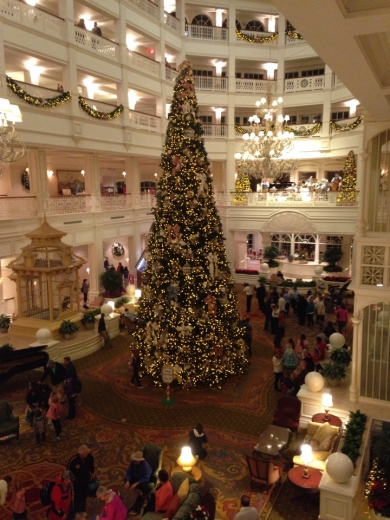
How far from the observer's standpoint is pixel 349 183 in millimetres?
22219

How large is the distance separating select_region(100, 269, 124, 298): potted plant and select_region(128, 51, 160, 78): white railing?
9072 millimetres

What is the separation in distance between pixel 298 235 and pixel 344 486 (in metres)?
18.5

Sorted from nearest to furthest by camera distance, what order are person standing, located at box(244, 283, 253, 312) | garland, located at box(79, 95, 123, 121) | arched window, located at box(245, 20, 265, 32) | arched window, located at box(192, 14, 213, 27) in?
garland, located at box(79, 95, 123, 121) → person standing, located at box(244, 283, 253, 312) → arched window, located at box(192, 14, 213, 27) → arched window, located at box(245, 20, 265, 32)

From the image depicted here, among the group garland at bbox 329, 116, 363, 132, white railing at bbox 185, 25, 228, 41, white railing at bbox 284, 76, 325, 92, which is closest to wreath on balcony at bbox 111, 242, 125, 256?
white railing at bbox 185, 25, 228, 41

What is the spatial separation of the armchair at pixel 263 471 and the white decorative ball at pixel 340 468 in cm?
94

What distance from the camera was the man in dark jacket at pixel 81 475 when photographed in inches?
267

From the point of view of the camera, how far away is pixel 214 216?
37.2ft

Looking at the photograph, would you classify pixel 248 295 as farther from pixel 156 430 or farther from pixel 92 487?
pixel 92 487

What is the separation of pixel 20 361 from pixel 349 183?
17367mm

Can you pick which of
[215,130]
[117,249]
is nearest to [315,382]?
[117,249]

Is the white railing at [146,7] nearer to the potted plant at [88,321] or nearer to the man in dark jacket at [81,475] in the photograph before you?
the potted plant at [88,321]

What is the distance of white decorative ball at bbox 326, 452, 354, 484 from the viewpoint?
21.7ft

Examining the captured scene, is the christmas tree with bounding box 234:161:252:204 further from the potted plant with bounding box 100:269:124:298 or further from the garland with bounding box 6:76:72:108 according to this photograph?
the garland with bounding box 6:76:72:108

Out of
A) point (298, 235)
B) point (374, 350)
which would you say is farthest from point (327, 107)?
point (374, 350)
